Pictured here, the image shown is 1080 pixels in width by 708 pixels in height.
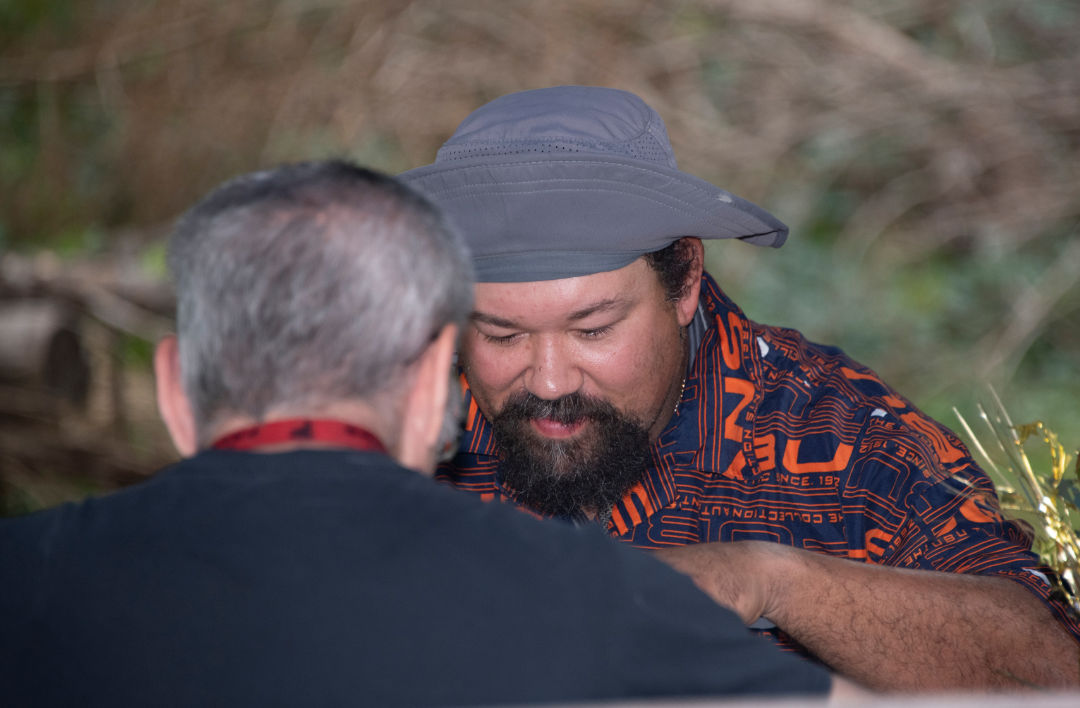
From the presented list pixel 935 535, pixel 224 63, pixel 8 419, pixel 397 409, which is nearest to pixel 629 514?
pixel 935 535

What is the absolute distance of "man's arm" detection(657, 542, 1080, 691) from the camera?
1.79 m

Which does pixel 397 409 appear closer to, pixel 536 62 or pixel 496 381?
pixel 496 381

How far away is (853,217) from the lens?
19.4 ft

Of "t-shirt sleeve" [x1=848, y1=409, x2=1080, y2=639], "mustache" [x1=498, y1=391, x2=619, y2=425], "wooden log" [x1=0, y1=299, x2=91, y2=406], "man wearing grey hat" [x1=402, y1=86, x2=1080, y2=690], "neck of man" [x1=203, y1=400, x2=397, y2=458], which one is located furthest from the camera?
"wooden log" [x1=0, y1=299, x2=91, y2=406]

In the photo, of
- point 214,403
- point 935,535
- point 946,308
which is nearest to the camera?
point 214,403

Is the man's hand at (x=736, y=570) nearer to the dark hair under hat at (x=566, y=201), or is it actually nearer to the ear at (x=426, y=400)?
the ear at (x=426, y=400)

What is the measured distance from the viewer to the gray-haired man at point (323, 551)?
109 cm

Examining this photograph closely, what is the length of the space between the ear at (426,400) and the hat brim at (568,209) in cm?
84

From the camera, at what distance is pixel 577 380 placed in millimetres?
2328

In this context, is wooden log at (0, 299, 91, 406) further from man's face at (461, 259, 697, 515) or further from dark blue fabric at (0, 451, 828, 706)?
dark blue fabric at (0, 451, 828, 706)

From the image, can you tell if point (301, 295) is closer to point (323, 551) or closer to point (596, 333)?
point (323, 551)

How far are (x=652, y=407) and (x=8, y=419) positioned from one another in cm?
377

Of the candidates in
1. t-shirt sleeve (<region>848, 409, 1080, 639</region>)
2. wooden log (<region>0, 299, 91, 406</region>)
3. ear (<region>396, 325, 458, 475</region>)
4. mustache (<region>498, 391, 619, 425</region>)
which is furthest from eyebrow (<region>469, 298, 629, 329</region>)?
wooden log (<region>0, 299, 91, 406</region>)

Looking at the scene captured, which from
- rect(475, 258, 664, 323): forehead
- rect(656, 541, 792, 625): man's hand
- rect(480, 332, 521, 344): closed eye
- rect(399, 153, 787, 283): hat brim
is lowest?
rect(656, 541, 792, 625): man's hand
